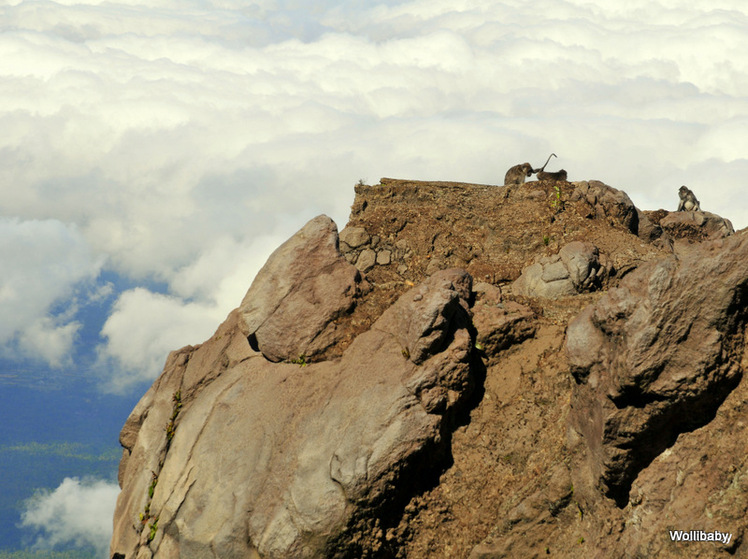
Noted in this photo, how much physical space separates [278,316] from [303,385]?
94.2 inches

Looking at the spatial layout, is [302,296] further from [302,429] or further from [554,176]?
[554,176]

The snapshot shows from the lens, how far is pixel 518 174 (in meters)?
26.7

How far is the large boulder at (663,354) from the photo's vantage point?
1259 cm

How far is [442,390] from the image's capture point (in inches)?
614

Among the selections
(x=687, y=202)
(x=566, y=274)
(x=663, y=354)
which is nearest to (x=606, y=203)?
(x=566, y=274)

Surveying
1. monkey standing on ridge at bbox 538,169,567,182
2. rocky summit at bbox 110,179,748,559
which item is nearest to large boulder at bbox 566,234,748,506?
rocky summit at bbox 110,179,748,559

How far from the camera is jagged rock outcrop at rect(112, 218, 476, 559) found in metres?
15.2

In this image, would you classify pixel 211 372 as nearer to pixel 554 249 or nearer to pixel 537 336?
pixel 537 336

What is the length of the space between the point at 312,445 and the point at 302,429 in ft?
2.21

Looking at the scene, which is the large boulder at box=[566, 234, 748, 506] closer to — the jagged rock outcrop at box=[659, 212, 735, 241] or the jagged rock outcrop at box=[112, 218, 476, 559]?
the jagged rock outcrop at box=[112, 218, 476, 559]

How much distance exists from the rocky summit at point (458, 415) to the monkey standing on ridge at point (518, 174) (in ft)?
13.8

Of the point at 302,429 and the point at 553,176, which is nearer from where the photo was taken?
the point at 302,429

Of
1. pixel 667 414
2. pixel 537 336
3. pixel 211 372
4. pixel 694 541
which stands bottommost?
pixel 694 541

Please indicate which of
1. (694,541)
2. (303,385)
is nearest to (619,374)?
(694,541)
